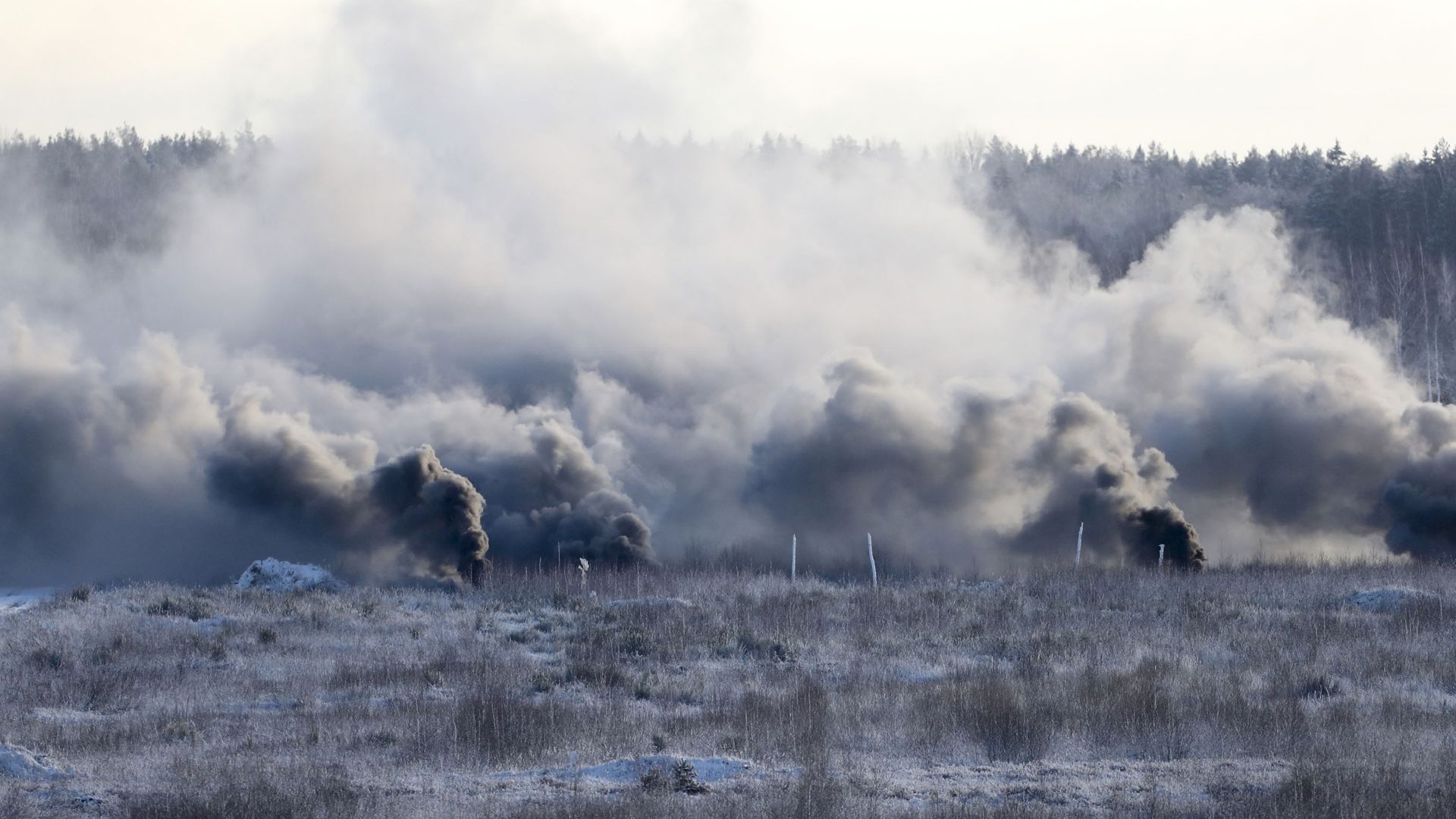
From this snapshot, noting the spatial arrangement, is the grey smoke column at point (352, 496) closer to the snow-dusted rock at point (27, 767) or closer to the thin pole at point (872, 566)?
the thin pole at point (872, 566)

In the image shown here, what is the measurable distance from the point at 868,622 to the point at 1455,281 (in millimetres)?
71749

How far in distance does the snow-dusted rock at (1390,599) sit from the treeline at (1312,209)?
2161 inches

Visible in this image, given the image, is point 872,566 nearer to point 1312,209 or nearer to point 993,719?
point 993,719

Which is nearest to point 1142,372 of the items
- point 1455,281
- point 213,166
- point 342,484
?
point 1455,281

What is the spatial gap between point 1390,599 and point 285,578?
105 feet

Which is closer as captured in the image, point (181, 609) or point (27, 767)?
point (27, 767)

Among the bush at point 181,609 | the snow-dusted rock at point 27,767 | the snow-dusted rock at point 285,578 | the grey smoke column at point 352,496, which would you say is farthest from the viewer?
the grey smoke column at point 352,496

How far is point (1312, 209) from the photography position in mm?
96125

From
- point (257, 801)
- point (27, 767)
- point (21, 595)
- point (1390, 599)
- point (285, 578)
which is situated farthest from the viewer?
point (21, 595)

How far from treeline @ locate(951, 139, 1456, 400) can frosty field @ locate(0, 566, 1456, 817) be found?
5788 cm

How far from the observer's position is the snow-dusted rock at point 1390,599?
32.9 meters

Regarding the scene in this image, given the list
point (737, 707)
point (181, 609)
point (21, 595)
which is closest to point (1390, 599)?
point (737, 707)

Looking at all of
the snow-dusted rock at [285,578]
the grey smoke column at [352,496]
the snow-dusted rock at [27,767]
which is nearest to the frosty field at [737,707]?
the snow-dusted rock at [27,767]

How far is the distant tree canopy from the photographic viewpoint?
89000 millimetres
